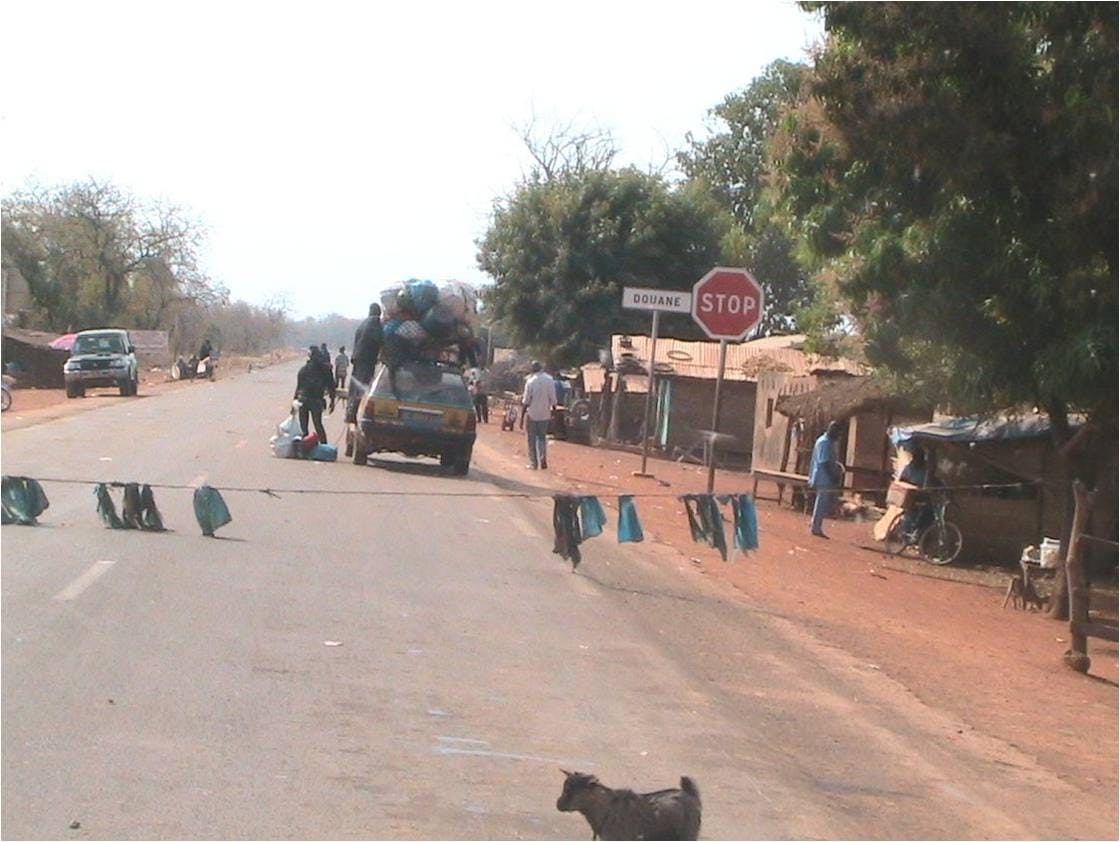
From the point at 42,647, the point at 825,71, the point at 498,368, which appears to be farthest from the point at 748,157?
the point at 42,647

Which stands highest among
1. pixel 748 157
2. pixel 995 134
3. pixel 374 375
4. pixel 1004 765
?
pixel 748 157

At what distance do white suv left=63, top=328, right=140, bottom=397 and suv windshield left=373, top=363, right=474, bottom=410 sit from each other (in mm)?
27071

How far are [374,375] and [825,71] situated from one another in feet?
44.2

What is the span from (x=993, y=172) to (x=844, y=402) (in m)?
11.2

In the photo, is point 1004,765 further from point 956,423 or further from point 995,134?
point 956,423

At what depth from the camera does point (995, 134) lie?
13031 mm

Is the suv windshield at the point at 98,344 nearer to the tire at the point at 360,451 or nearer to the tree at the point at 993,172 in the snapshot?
the tire at the point at 360,451

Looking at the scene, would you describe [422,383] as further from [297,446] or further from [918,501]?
[918,501]

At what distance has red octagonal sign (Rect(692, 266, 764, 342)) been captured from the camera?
18.0 meters

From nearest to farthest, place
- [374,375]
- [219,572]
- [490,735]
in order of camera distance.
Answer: [490,735] → [219,572] → [374,375]

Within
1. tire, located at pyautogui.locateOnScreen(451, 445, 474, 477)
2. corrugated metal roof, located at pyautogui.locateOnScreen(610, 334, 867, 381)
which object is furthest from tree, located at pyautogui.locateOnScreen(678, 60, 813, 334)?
tire, located at pyautogui.locateOnScreen(451, 445, 474, 477)

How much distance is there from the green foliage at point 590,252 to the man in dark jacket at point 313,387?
17560mm

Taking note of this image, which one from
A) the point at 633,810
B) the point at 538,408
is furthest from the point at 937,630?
the point at 538,408

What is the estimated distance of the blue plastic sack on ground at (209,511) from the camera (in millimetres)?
14023
